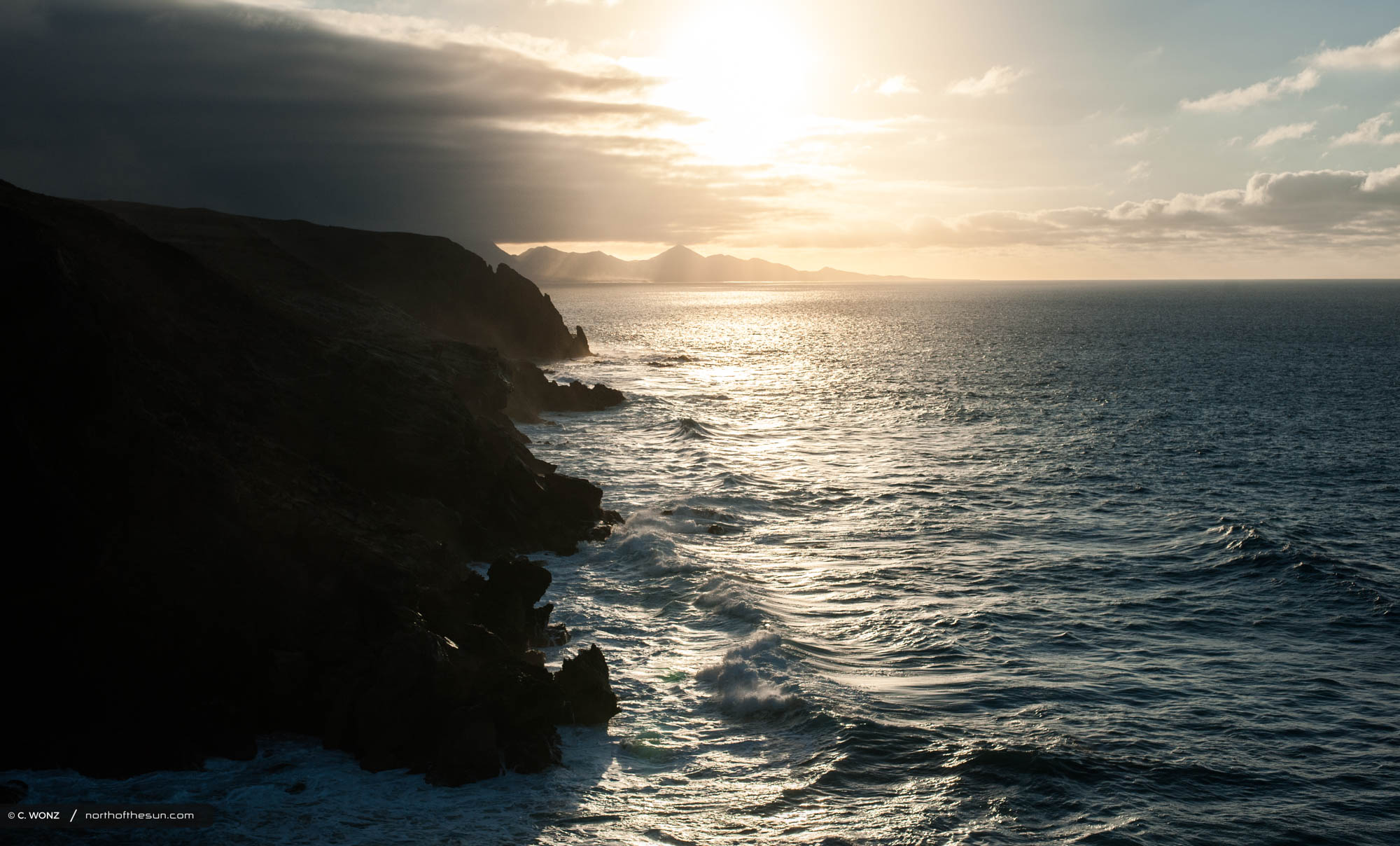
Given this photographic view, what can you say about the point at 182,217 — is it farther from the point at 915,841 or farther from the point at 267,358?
the point at 915,841

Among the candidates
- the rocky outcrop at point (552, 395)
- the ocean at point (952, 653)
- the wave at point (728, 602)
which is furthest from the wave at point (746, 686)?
the rocky outcrop at point (552, 395)

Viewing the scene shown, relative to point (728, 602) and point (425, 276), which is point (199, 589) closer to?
point (728, 602)

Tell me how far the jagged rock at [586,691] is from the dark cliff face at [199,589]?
0.24 ft

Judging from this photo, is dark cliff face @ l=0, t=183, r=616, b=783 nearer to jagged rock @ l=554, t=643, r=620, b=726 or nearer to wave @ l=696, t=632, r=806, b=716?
jagged rock @ l=554, t=643, r=620, b=726

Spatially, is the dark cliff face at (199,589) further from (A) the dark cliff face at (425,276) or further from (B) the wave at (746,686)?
(A) the dark cliff face at (425,276)

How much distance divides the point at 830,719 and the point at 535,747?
20.6 ft

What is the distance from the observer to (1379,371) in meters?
83.1

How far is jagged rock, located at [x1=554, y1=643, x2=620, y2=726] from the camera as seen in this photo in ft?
58.9

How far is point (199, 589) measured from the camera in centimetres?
1741

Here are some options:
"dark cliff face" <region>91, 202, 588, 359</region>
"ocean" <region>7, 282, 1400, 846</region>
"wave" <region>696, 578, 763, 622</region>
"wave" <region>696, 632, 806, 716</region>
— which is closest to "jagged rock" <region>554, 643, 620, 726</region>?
"ocean" <region>7, 282, 1400, 846</region>

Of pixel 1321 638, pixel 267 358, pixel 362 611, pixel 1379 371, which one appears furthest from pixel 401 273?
pixel 1379 371

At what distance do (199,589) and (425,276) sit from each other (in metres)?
68.8

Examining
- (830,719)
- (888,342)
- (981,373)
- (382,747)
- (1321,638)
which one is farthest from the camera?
(888,342)

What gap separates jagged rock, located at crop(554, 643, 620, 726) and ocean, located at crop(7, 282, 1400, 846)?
1.30 feet
